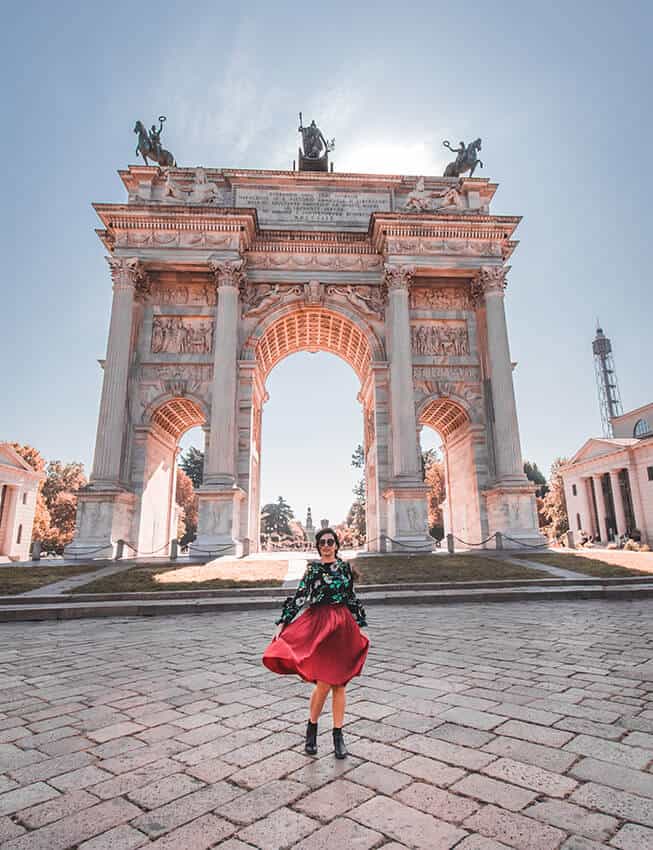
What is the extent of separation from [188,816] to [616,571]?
45.2 feet

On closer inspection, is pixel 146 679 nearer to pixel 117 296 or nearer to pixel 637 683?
pixel 637 683

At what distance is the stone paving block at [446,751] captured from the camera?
3.14 meters

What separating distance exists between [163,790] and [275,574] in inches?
417

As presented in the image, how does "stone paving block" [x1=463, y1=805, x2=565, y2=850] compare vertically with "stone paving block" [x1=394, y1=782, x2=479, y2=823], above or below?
above

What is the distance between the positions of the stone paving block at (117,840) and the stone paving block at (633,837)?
2197 mm

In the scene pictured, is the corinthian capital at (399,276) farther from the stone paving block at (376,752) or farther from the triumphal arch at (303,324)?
the stone paving block at (376,752)

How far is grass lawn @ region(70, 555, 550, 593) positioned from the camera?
11.6m

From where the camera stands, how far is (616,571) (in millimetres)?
13273

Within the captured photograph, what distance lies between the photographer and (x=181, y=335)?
79.1 ft

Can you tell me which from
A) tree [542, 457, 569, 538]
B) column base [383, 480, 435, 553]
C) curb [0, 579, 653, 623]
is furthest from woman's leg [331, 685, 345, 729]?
tree [542, 457, 569, 538]

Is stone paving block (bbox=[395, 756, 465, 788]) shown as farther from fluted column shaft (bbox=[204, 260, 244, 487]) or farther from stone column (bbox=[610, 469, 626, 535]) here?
stone column (bbox=[610, 469, 626, 535])

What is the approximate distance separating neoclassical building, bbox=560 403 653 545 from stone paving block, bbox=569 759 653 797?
41.9 meters

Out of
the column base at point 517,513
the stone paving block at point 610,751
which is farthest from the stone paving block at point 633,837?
the column base at point 517,513

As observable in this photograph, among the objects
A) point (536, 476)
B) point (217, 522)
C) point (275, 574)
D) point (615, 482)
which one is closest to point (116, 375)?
point (217, 522)
